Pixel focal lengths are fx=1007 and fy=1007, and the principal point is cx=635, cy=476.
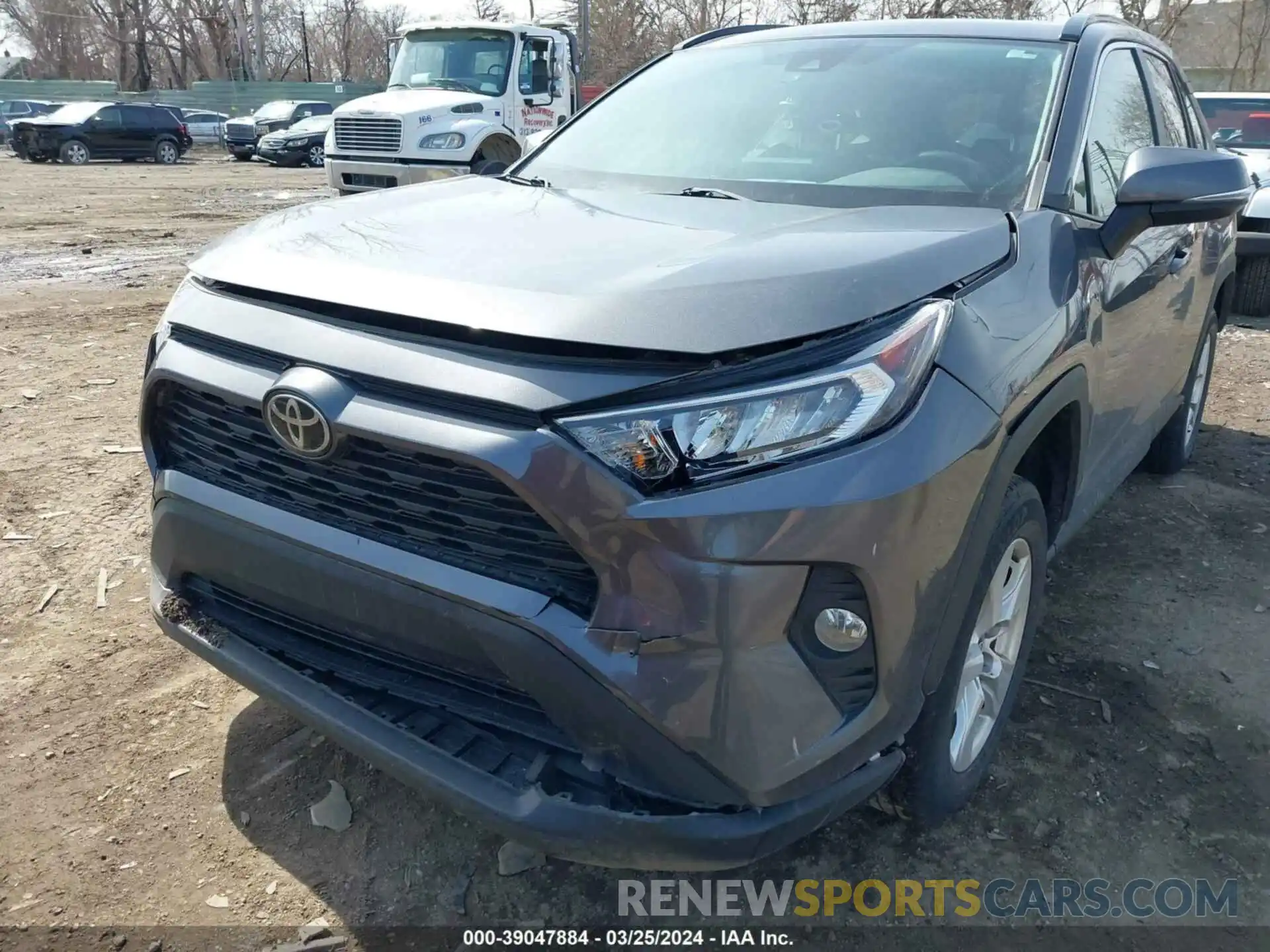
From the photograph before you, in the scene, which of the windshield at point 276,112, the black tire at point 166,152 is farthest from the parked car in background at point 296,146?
the windshield at point 276,112

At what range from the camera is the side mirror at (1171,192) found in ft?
Result: 7.94

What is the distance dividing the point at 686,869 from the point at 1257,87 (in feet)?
132

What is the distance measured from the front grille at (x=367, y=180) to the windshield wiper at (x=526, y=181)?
32.9 feet

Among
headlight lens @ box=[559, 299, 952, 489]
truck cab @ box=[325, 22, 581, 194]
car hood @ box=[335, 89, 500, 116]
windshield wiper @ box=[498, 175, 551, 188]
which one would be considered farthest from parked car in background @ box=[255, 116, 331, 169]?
headlight lens @ box=[559, 299, 952, 489]

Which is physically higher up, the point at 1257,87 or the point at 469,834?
the point at 1257,87

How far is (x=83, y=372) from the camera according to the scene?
587cm

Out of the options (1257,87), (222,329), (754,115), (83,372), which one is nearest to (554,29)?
(83,372)

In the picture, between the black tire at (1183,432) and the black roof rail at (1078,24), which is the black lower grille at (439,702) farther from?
the black tire at (1183,432)

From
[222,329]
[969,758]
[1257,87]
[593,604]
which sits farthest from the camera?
[1257,87]

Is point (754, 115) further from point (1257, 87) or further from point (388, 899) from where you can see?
point (1257, 87)

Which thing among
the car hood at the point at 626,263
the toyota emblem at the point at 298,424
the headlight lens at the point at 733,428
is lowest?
the toyota emblem at the point at 298,424

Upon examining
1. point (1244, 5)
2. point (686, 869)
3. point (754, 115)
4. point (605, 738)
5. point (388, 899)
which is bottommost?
point (388, 899)

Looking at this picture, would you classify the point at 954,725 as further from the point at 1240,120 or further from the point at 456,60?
the point at 456,60

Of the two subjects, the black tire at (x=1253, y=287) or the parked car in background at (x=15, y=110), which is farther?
the parked car in background at (x=15, y=110)
